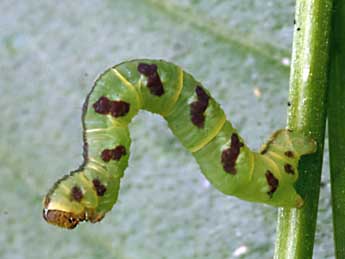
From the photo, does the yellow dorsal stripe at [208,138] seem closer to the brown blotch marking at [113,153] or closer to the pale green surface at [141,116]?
the brown blotch marking at [113,153]

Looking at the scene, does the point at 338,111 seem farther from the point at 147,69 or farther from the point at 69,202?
the point at 69,202

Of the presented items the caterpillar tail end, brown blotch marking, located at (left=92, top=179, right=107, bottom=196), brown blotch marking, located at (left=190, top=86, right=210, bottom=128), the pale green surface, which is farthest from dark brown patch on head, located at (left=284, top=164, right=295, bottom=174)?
the pale green surface

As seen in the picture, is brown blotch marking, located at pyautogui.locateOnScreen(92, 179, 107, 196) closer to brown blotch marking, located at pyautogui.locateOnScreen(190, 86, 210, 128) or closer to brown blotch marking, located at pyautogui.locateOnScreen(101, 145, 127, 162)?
brown blotch marking, located at pyautogui.locateOnScreen(101, 145, 127, 162)

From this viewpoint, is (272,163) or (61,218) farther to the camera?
(272,163)

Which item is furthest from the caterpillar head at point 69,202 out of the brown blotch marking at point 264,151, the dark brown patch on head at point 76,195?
the brown blotch marking at point 264,151

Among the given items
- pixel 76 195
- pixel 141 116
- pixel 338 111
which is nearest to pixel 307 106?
pixel 338 111

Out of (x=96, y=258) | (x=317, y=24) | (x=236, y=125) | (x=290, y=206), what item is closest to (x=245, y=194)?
(x=290, y=206)
